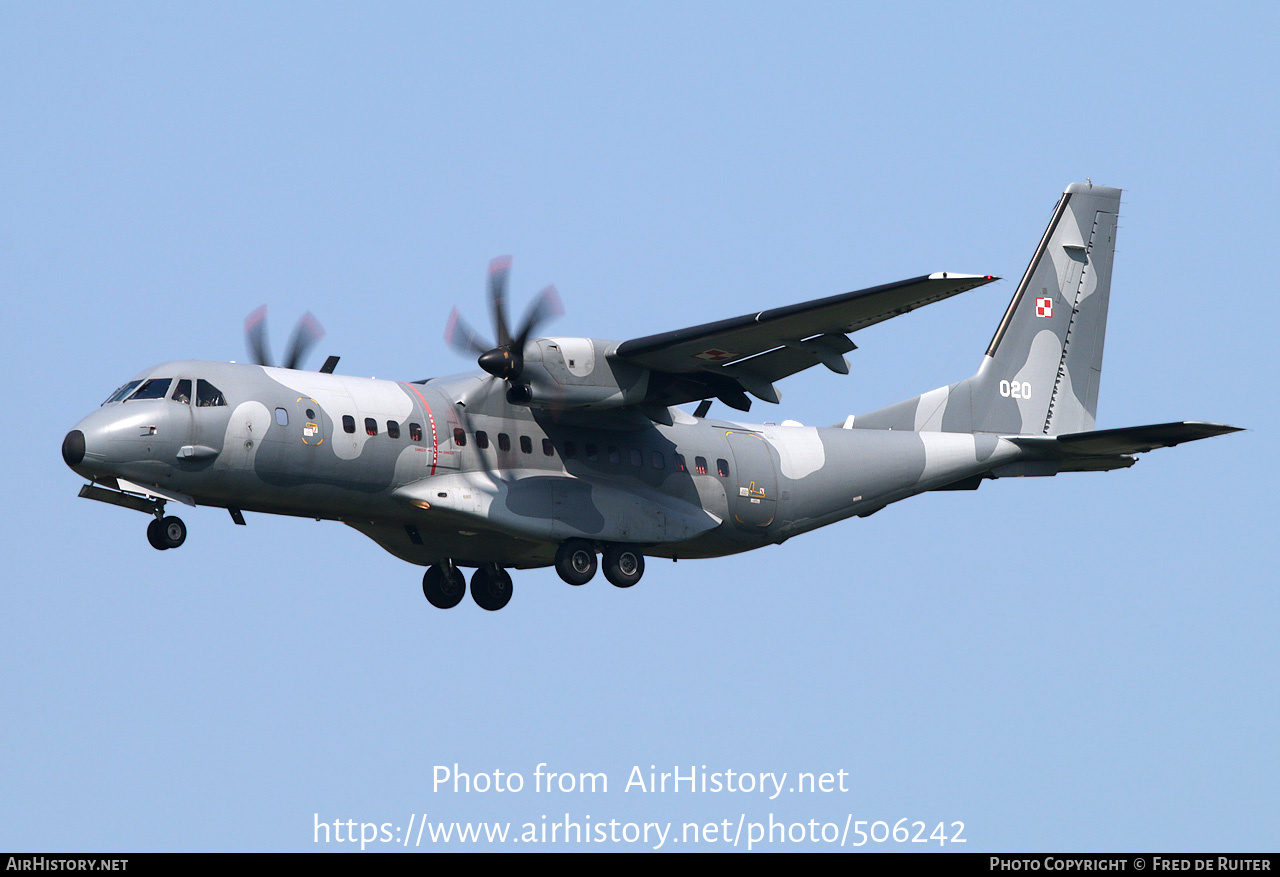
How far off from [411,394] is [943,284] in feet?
22.4

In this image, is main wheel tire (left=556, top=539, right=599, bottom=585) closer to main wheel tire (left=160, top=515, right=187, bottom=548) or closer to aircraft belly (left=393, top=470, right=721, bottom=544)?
aircraft belly (left=393, top=470, right=721, bottom=544)

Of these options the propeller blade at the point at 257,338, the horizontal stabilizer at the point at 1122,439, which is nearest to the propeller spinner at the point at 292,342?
the propeller blade at the point at 257,338

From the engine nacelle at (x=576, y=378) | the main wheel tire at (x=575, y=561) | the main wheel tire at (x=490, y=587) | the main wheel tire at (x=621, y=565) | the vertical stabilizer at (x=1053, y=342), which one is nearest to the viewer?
the engine nacelle at (x=576, y=378)

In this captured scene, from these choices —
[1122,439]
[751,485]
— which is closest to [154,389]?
[751,485]

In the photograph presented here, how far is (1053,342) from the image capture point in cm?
2559

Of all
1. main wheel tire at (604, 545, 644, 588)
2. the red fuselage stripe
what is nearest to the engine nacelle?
the red fuselage stripe

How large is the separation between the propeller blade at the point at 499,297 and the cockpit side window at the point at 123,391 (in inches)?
178

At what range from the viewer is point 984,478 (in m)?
24.8

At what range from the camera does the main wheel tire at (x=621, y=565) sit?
21391 mm

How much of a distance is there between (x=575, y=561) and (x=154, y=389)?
228 inches

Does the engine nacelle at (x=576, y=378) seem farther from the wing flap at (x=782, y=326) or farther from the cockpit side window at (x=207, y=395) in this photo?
the cockpit side window at (x=207, y=395)

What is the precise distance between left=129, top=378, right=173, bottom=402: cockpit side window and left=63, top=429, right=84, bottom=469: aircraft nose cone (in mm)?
819
